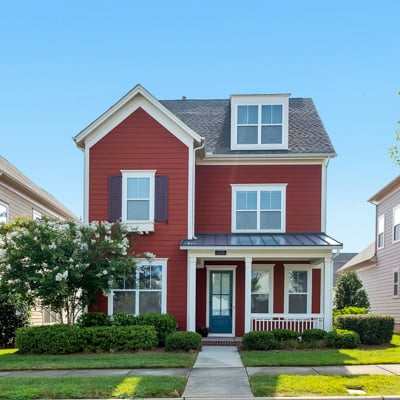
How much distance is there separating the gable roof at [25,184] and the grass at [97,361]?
8019 millimetres

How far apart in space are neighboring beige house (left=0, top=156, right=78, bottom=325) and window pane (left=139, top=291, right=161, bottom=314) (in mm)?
3376

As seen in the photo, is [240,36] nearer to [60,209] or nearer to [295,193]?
[295,193]

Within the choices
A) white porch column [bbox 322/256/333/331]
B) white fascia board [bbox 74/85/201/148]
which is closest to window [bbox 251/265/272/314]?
white porch column [bbox 322/256/333/331]

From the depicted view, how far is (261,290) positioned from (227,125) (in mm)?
6386

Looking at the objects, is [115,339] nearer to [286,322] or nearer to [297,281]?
[286,322]

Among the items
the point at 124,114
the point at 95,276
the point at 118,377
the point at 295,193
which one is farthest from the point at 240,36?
the point at 118,377

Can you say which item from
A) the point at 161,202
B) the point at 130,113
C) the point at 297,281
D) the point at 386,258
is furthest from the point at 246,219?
the point at 386,258

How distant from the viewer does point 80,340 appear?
14875 millimetres

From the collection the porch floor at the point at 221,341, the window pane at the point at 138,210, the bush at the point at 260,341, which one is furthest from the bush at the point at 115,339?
the window pane at the point at 138,210

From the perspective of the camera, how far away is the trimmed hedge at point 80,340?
14828 millimetres

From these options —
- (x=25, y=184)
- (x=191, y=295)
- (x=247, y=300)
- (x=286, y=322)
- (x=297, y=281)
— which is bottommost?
(x=286, y=322)

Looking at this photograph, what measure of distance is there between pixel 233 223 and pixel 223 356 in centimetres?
603

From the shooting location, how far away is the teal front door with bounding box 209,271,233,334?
18938mm

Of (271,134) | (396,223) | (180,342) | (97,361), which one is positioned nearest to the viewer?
(97,361)
